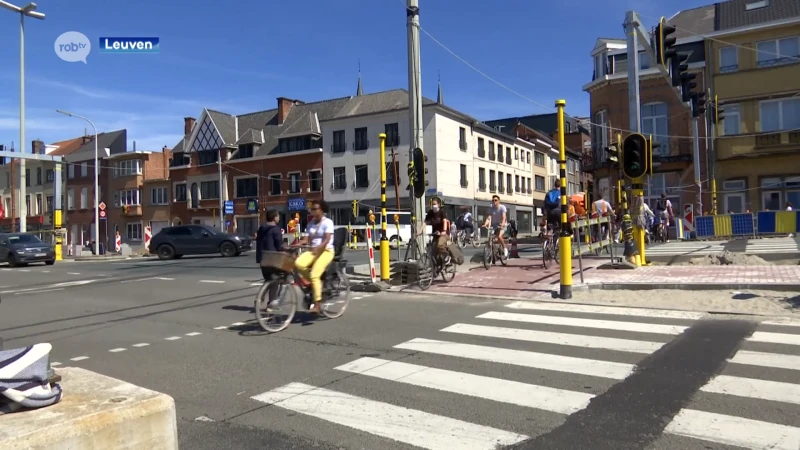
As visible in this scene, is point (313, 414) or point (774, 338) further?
point (774, 338)

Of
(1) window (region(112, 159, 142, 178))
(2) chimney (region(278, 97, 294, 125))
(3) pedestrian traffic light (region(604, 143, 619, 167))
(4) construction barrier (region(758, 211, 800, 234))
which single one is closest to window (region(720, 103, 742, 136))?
(4) construction barrier (region(758, 211, 800, 234))

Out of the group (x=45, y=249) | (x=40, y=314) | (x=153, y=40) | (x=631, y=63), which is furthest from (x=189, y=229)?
(x=631, y=63)

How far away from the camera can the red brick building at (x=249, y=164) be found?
5078cm

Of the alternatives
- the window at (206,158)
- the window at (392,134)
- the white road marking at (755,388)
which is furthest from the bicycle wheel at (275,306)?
the window at (206,158)

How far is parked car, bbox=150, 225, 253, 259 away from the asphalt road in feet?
53.1

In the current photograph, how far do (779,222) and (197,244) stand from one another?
23.4 metres

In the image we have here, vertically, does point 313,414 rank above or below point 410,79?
below

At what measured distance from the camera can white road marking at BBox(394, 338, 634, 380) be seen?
5.53 metres

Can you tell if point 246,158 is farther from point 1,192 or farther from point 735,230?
point 735,230

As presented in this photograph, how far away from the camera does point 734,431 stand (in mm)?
3990

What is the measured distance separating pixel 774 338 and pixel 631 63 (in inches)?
312

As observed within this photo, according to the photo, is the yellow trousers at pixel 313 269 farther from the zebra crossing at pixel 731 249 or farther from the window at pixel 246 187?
the window at pixel 246 187

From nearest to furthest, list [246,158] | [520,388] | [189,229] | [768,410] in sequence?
[768,410], [520,388], [189,229], [246,158]

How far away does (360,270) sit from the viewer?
14.1 m
